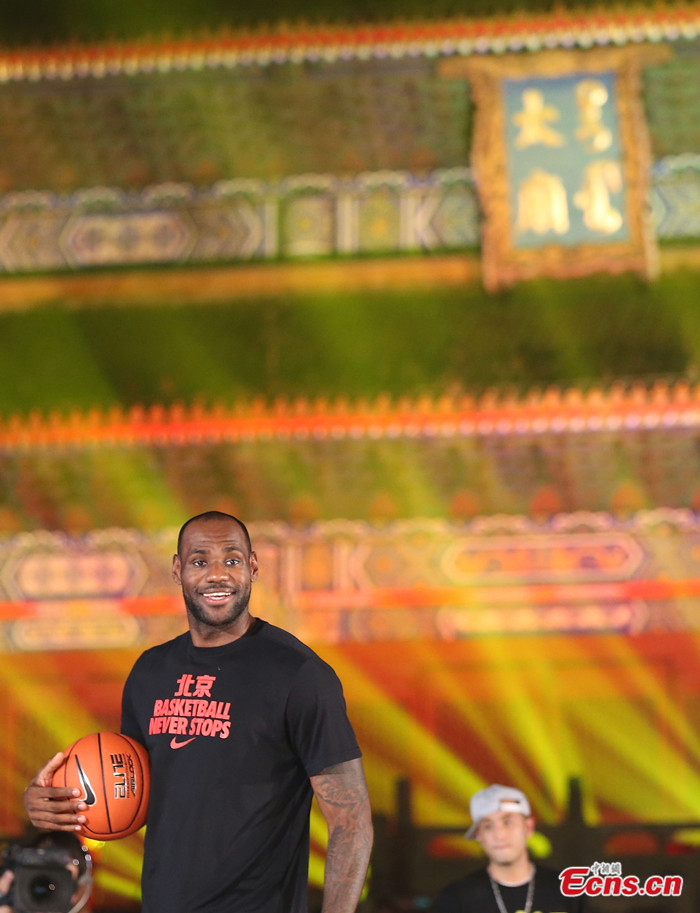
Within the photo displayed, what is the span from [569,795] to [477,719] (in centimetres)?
78

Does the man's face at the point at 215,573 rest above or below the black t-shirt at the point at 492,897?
above

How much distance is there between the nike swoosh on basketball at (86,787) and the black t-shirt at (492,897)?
2.14m

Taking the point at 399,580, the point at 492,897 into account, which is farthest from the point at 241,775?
the point at 399,580

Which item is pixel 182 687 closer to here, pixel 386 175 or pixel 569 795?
pixel 569 795

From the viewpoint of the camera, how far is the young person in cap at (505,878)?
415cm

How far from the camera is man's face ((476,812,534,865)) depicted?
429cm

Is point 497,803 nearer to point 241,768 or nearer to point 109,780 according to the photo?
point 109,780

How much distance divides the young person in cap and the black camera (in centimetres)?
186

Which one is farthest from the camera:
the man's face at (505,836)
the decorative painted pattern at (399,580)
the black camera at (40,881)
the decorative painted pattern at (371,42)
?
Answer: the decorative painted pattern at (371,42)

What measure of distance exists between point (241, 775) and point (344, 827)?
23 centimetres

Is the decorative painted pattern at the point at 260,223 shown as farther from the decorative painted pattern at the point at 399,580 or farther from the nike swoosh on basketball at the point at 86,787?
the nike swoosh on basketball at the point at 86,787

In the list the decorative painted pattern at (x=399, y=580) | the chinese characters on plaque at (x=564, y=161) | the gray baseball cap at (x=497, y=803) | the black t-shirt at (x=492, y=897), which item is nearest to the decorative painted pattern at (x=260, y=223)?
the chinese characters on plaque at (x=564, y=161)

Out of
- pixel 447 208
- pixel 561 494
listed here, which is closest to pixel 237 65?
pixel 447 208

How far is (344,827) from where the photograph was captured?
2180 millimetres
